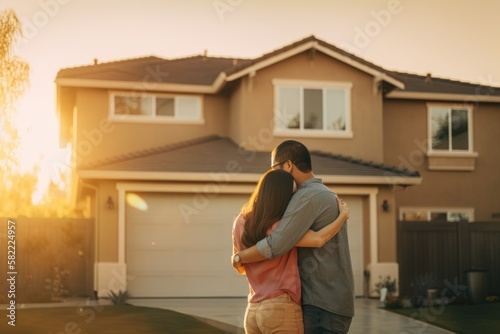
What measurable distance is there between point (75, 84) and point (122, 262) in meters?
5.69

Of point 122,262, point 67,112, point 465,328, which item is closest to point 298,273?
point 465,328

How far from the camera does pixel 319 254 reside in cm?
526

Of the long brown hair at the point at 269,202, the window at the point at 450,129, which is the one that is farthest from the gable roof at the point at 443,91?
the long brown hair at the point at 269,202

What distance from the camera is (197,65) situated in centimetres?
2698

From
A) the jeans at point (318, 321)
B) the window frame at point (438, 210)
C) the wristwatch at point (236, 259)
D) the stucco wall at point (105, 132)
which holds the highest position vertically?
the stucco wall at point (105, 132)

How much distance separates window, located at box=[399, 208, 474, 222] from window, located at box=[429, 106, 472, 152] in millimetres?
1767

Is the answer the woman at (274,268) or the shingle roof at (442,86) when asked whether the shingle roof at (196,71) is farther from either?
the woman at (274,268)

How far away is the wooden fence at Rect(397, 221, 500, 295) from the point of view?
A: 70.7ft

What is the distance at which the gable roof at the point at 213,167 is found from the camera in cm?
2009

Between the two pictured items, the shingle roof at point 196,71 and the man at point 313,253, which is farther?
the shingle roof at point 196,71

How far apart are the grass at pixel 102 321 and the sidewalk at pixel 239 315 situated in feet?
1.63

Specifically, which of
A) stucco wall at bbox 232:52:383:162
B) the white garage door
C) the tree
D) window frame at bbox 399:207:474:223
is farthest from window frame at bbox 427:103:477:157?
the tree

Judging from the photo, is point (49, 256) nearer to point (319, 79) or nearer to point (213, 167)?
point (213, 167)

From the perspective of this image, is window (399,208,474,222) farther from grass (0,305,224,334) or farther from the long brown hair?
the long brown hair
